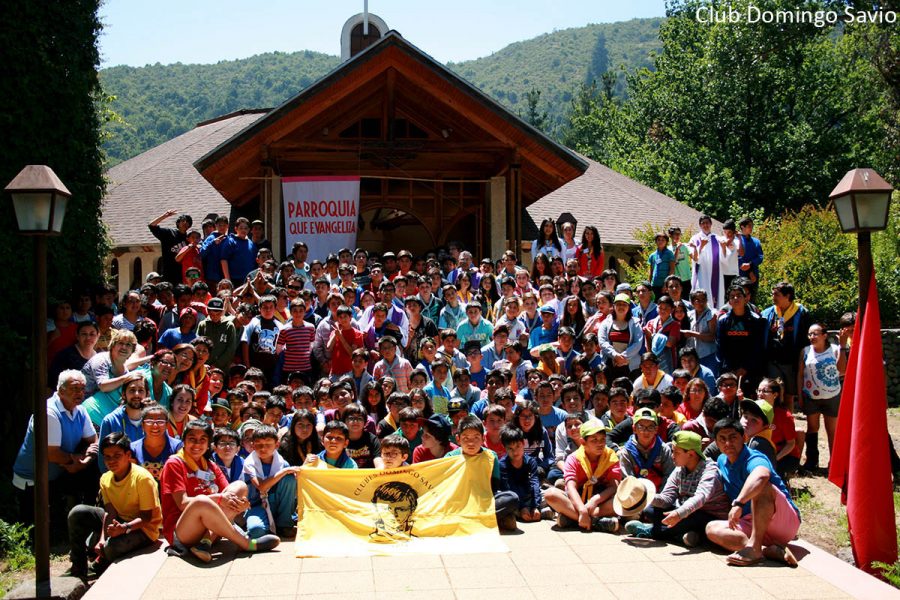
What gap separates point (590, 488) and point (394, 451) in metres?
1.93

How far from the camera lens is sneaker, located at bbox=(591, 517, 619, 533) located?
302 inches

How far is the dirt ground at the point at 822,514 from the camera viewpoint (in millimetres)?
8078

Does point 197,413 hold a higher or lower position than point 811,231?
lower

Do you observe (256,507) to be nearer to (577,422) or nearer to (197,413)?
(197,413)

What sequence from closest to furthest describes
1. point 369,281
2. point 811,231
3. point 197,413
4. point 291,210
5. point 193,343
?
point 197,413
point 193,343
point 369,281
point 291,210
point 811,231

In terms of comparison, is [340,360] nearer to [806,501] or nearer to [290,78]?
[806,501]

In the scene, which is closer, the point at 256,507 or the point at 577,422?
the point at 256,507

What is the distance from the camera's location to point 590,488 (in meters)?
7.90

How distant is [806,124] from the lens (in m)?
30.9

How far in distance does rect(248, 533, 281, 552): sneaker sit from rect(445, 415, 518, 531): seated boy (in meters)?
1.89

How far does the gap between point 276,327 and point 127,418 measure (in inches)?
113

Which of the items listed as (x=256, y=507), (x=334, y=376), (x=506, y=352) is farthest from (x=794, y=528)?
(x=334, y=376)

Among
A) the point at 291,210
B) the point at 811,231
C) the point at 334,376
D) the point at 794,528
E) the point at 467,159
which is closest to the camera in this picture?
the point at 794,528

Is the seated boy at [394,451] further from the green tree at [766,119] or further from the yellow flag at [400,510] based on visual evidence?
the green tree at [766,119]
